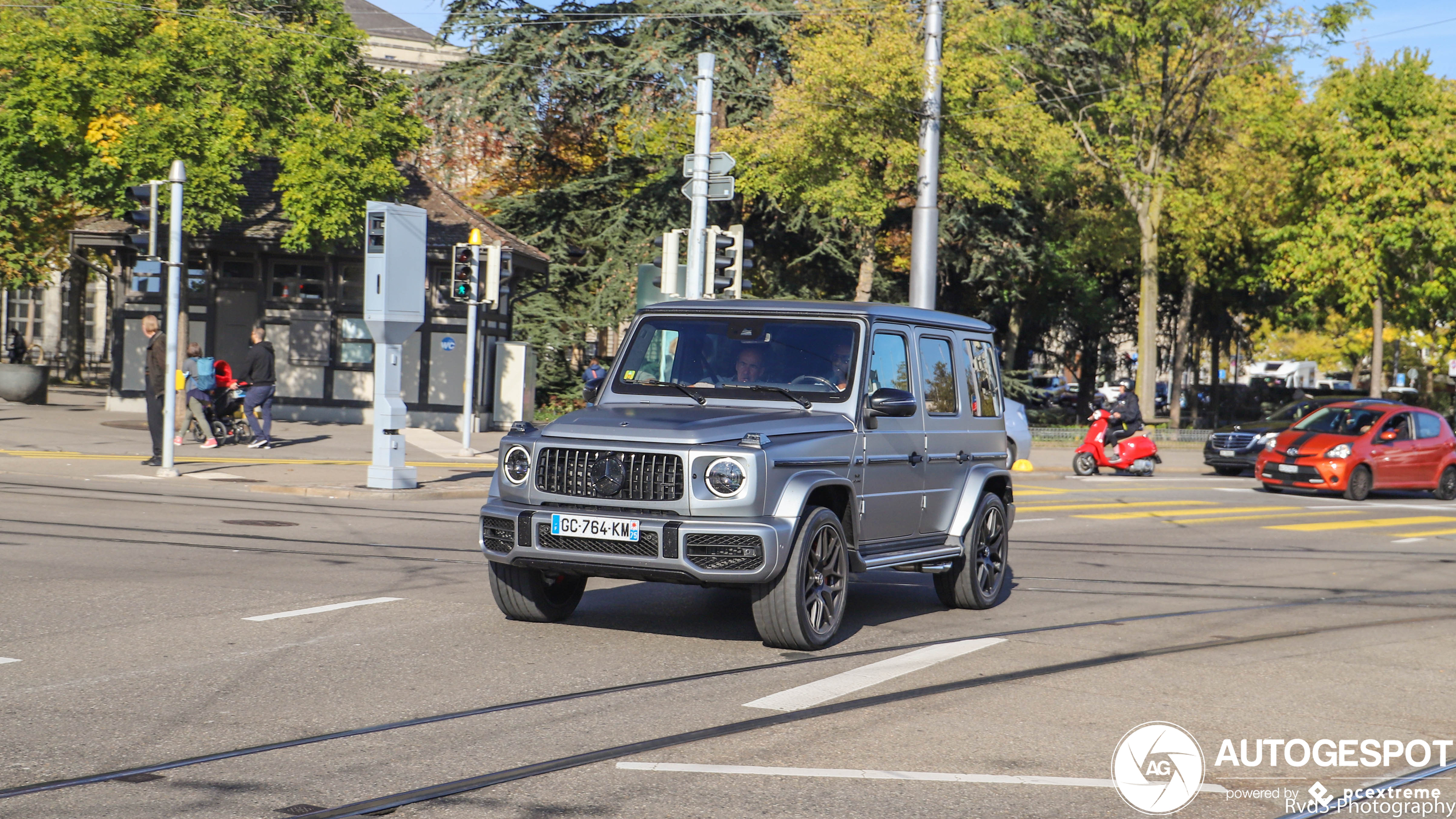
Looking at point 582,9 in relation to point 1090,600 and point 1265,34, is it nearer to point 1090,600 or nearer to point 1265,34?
point 1265,34

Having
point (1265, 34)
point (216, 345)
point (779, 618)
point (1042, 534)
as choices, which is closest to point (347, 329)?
point (216, 345)

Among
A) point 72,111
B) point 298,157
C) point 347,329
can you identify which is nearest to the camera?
point 72,111

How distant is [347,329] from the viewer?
30.3 m

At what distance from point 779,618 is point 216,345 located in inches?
1018

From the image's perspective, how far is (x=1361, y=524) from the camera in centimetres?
1806

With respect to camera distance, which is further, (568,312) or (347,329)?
(568,312)

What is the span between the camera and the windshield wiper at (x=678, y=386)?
8188 millimetres

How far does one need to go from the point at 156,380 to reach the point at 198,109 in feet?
23.4

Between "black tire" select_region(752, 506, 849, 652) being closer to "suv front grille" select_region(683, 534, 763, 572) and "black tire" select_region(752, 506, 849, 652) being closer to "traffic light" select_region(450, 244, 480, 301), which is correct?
"suv front grille" select_region(683, 534, 763, 572)

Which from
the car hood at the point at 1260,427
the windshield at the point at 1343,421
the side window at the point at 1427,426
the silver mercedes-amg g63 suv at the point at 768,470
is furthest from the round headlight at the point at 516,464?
the car hood at the point at 1260,427

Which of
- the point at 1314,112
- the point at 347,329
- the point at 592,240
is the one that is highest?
the point at 1314,112

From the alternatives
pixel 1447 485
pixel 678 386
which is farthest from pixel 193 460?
pixel 1447 485

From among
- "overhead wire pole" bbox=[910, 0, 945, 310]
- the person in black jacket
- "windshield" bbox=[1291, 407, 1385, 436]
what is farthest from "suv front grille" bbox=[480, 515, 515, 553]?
"windshield" bbox=[1291, 407, 1385, 436]

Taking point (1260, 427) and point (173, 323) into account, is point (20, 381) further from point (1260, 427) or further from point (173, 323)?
point (1260, 427)
